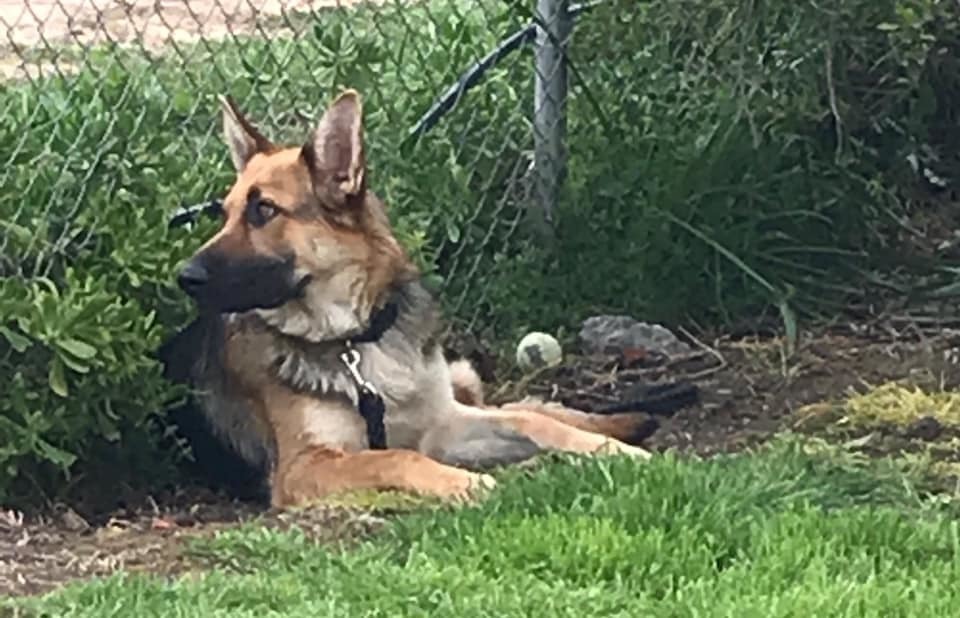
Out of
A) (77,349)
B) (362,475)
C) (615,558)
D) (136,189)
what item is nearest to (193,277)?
(77,349)

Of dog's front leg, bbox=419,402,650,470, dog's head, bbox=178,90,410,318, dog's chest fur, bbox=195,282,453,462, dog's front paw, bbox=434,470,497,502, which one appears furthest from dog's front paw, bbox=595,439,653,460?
dog's head, bbox=178,90,410,318

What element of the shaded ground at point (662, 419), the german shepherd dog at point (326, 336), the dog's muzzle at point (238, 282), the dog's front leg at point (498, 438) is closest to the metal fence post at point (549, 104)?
the shaded ground at point (662, 419)

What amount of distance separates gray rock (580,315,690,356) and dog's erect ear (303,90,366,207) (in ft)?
4.56

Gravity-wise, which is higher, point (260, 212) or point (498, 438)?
point (260, 212)

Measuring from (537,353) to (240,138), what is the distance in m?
1.41

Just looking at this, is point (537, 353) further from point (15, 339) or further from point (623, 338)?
point (15, 339)

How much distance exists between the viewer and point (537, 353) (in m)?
6.71

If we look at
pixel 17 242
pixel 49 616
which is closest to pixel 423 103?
pixel 17 242

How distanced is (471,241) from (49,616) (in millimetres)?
3354

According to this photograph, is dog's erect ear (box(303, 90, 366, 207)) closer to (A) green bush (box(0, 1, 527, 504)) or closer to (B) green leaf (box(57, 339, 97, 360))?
(A) green bush (box(0, 1, 527, 504))

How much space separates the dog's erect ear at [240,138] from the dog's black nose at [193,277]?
548 mm

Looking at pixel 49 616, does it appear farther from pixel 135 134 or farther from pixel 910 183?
pixel 910 183

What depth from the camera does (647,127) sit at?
23.5 ft

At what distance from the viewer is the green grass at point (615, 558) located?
3.85 meters
